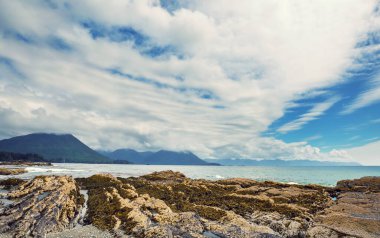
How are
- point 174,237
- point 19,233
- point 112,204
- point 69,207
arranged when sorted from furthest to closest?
point 112,204 → point 69,207 → point 19,233 → point 174,237

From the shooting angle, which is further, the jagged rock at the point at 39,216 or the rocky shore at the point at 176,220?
the jagged rock at the point at 39,216

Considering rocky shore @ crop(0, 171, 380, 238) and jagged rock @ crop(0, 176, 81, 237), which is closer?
rocky shore @ crop(0, 171, 380, 238)

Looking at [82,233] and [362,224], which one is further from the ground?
[362,224]

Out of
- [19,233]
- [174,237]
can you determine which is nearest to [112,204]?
[19,233]

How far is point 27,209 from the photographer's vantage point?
27.2m

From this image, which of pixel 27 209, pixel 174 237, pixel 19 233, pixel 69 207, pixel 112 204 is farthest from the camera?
pixel 112 204

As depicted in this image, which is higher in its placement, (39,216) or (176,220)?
(176,220)

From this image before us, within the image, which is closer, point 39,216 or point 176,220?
point 176,220

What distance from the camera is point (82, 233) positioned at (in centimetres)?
2252

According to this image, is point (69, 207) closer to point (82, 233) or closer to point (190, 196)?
point (82, 233)

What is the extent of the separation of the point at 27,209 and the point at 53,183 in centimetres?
1608

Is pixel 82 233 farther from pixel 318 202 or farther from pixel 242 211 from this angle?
pixel 318 202

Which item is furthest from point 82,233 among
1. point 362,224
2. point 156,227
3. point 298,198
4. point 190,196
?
point 298,198

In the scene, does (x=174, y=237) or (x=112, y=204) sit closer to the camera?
(x=174, y=237)
